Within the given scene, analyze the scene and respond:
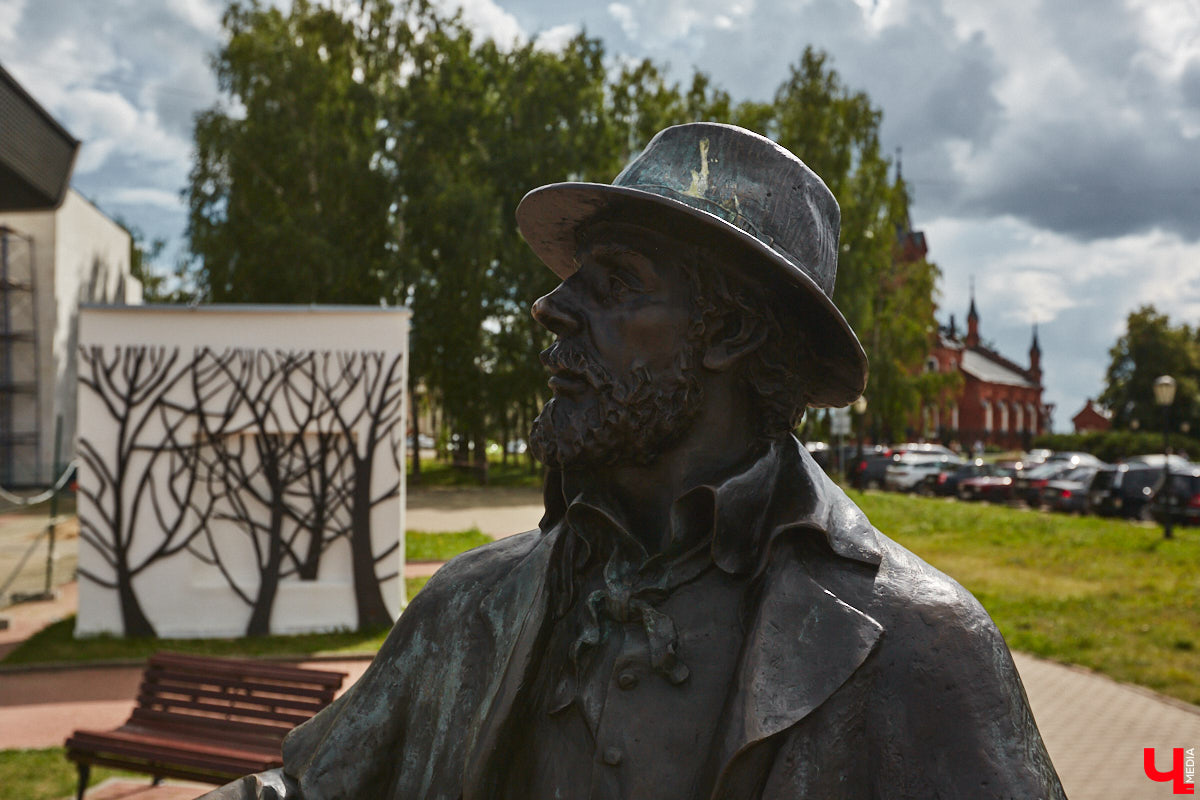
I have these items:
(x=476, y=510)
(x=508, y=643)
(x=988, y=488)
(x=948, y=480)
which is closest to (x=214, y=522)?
(x=508, y=643)

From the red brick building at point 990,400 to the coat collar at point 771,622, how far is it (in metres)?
69.7

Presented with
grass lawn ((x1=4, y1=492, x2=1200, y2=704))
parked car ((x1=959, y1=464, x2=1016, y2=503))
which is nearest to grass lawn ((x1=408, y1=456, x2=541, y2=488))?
grass lawn ((x1=4, y1=492, x2=1200, y2=704))

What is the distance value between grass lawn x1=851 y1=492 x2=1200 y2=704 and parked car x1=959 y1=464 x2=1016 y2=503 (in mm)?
7702

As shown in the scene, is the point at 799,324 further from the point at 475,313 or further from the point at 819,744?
the point at 475,313

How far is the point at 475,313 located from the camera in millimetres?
25859

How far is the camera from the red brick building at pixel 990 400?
75.1 m

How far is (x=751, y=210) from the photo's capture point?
4.94ft

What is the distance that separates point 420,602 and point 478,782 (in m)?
0.39

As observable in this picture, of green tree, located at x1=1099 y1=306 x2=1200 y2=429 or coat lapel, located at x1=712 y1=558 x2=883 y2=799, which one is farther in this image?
green tree, located at x1=1099 y1=306 x2=1200 y2=429

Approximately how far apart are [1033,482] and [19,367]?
99.0 ft

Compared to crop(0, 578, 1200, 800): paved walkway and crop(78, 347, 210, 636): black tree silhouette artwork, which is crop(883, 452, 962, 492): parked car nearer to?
crop(0, 578, 1200, 800): paved walkway

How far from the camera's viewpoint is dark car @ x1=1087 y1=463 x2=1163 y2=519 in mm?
23750

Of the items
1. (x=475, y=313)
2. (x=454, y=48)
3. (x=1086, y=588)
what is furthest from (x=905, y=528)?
(x=454, y=48)

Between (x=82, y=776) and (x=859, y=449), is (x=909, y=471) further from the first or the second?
(x=82, y=776)
